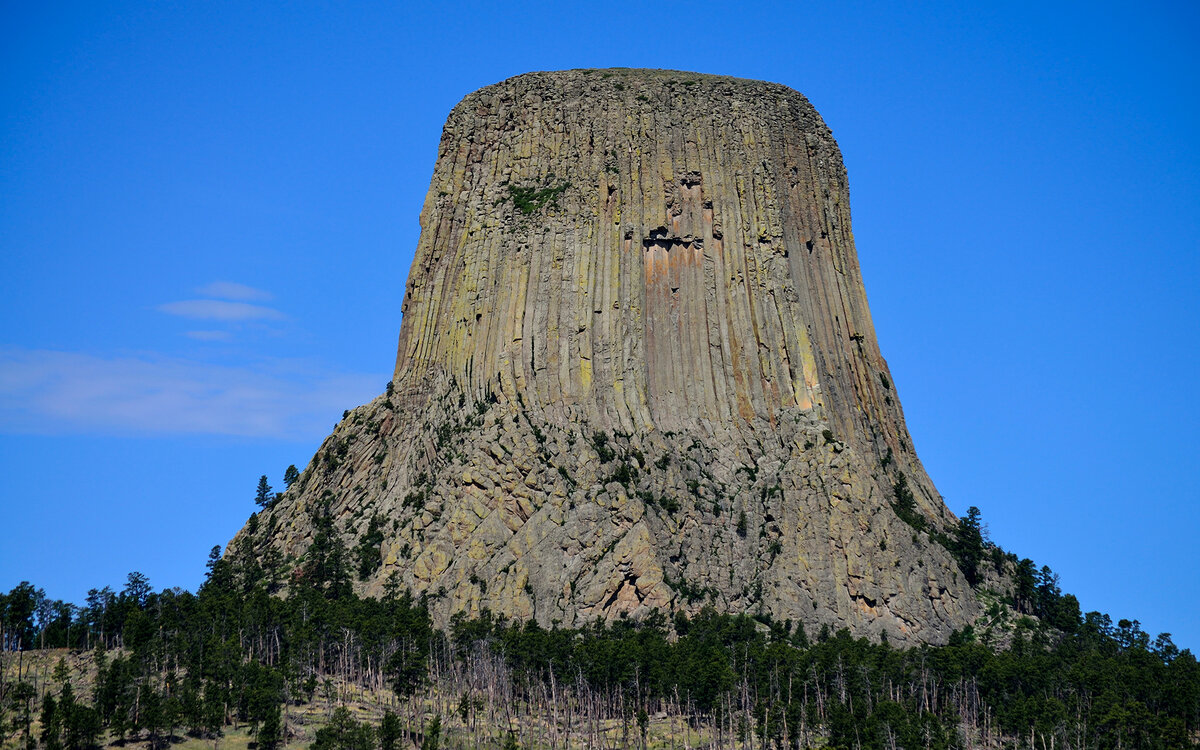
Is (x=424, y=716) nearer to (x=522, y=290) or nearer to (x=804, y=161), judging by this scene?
(x=522, y=290)

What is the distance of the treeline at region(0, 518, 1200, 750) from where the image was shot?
13325cm

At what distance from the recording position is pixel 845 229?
192 metres

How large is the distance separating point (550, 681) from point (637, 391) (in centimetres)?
3412

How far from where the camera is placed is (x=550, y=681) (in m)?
148

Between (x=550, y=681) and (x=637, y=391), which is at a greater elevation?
(x=637, y=391)

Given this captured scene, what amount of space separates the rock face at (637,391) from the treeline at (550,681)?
510cm

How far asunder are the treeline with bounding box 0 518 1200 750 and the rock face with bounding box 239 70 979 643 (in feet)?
16.7

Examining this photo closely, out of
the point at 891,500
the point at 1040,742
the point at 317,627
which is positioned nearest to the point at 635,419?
the point at 891,500

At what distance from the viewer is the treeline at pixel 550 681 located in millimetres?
133250

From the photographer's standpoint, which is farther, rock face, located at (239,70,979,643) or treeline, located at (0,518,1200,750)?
rock face, located at (239,70,979,643)

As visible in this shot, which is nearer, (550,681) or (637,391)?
(550,681)

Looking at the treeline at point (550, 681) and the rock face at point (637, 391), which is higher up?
the rock face at point (637, 391)

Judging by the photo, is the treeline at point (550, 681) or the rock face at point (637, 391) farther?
the rock face at point (637, 391)

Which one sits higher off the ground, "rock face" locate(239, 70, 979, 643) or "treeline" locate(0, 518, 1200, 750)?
"rock face" locate(239, 70, 979, 643)
